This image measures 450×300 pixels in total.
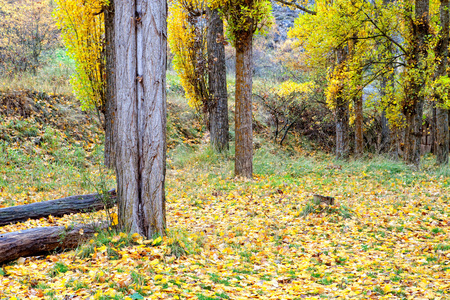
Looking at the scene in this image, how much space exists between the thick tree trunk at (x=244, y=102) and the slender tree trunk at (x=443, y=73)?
6.89m

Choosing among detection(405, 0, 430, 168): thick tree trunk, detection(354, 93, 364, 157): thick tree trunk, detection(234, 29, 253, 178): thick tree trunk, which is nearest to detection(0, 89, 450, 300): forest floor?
detection(234, 29, 253, 178): thick tree trunk

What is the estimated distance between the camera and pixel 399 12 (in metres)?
11.0

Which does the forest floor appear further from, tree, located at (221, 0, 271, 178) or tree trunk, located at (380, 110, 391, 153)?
tree trunk, located at (380, 110, 391, 153)

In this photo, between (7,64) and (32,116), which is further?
(7,64)

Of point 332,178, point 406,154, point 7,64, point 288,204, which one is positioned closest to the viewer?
point 288,204

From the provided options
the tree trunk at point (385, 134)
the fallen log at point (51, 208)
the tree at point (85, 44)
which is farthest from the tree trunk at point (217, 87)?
the tree trunk at point (385, 134)

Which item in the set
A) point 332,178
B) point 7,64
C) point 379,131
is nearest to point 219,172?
point 332,178

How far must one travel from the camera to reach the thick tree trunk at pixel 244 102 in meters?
8.93

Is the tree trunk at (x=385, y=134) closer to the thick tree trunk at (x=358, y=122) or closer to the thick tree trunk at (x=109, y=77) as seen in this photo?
the thick tree trunk at (x=358, y=122)

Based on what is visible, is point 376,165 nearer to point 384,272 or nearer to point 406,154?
point 406,154

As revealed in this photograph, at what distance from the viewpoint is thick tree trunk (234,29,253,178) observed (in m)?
8.93

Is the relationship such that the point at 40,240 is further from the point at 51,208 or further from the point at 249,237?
the point at 249,237

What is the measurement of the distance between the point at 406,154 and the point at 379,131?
355 inches

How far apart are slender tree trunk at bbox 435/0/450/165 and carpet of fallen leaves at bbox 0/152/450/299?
16.0ft
